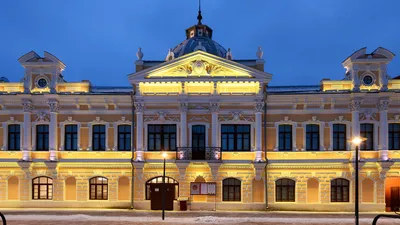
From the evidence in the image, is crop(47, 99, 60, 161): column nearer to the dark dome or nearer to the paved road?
the paved road

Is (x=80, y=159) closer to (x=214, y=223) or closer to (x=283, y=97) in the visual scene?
(x=214, y=223)

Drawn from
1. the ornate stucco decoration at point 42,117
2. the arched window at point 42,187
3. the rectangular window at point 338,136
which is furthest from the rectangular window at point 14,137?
the rectangular window at point 338,136

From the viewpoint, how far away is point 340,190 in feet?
92.1

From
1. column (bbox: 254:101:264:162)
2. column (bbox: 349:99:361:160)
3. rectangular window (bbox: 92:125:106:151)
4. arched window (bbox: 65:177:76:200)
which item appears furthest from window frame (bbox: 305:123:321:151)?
arched window (bbox: 65:177:76:200)

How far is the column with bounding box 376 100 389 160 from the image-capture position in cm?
2752

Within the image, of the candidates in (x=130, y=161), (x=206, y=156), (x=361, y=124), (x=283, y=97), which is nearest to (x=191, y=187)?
(x=206, y=156)

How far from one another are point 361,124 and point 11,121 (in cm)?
2344

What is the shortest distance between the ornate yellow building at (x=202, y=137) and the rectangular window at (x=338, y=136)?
7 centimetres

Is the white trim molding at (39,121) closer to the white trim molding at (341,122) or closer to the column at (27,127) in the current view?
the column at (27,127)

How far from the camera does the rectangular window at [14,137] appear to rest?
2916 cm

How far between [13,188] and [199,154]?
1275cm

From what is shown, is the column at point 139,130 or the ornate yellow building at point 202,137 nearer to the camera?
the ornate yellow building at point 202,137

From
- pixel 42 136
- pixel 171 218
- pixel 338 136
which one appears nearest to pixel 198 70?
pixel 171 218

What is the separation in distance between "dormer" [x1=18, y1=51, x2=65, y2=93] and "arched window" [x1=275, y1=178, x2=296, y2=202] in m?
16.2
